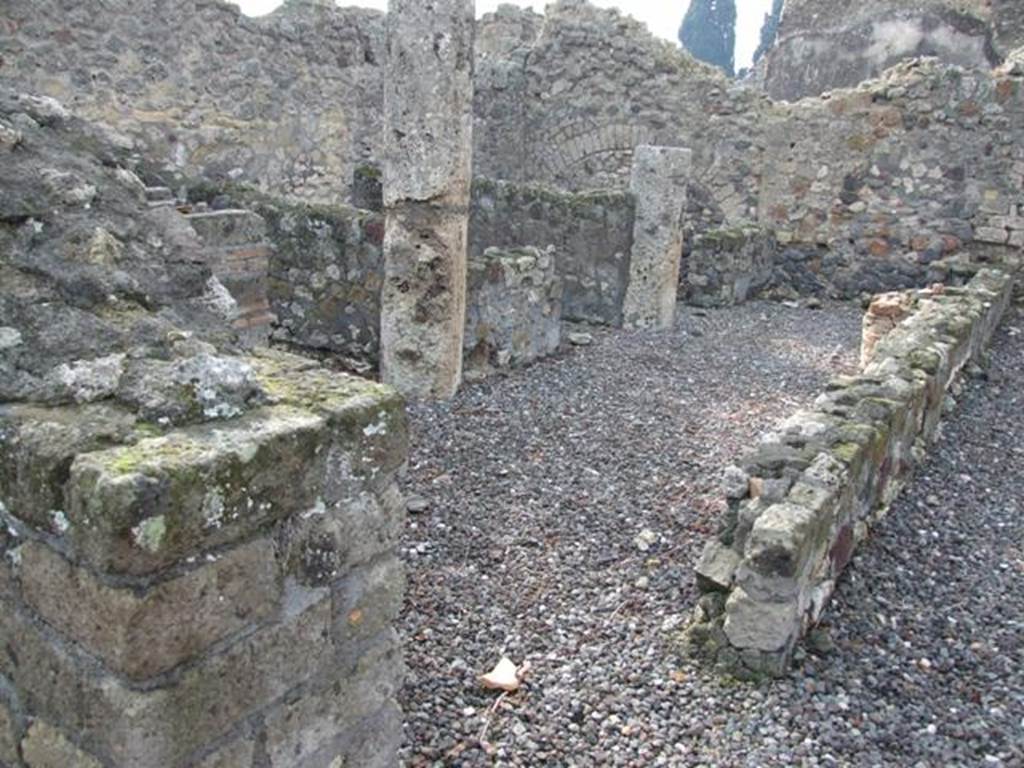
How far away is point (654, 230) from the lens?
889cm

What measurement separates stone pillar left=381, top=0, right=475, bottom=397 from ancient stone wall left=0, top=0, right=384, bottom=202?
2332mm

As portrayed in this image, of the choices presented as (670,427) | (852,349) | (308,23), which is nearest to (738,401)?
(670,427)

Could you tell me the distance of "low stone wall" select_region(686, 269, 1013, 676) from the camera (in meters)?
3.29

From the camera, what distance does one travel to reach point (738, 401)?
691 cm

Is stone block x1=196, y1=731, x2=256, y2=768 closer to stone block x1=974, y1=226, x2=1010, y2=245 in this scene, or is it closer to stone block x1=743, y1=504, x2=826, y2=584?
stone block x1=743, y1=504, x2=826, y2=584

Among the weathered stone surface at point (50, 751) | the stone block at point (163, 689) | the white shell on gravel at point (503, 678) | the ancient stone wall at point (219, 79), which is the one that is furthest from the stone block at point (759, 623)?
the ancient stone wall at point (219, 79)

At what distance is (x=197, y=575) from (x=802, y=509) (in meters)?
2.45

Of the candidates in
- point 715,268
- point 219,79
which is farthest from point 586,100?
point 219,79

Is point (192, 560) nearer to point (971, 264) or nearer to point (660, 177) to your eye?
point (660, 177)

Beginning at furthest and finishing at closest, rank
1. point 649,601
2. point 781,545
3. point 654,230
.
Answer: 1. point 654,230
2. point 649,601
3. point 781,545

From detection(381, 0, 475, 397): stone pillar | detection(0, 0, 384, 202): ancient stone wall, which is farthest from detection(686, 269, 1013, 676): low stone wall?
detection(0, 0, 384, 202): ancient stone wall

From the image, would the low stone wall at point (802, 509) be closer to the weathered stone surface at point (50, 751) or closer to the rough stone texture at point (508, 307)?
the weathered stone surface at point (50, 751)

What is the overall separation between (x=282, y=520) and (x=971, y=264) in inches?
432

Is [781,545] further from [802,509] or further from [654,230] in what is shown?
[654,230]
